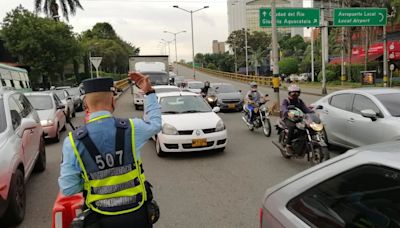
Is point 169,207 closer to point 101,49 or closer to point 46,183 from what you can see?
point 46,183

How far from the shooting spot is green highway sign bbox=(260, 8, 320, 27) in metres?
21.2

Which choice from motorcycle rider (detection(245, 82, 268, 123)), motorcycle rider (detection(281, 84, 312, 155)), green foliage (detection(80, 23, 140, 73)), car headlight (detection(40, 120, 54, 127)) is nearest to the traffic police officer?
motorcycle rider (detection(281, 84, 312, 155))

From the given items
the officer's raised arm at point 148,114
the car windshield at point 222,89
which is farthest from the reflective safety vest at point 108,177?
the car windshield at point 222,89

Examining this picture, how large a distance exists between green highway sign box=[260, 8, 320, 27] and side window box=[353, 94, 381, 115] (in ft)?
44.4

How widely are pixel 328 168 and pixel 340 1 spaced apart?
41328 mm

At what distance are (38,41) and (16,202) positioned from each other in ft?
107

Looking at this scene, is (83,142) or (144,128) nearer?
(83,142)

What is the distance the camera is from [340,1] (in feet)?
131

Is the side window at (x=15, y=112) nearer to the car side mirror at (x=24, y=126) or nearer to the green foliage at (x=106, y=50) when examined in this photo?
the car side mirror at (x=24, y=126)

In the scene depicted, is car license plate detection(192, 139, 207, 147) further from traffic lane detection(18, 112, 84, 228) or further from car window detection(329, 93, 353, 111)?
car window detection(329, 93, 353, 111)

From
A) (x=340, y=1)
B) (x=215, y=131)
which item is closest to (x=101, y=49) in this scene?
(x=340, y=1)

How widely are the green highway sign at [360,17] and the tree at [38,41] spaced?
23.7m

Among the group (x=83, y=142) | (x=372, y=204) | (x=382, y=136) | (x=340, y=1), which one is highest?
(x=340, y=1)

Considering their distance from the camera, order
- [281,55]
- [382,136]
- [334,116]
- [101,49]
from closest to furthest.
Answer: [382,136]
[334,116]
[101,49]
[281,55]
